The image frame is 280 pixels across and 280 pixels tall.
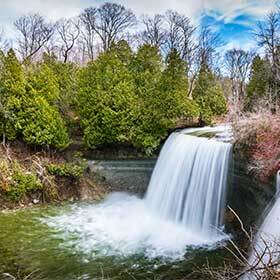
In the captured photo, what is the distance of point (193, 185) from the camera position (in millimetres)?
11219

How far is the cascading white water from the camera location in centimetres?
936

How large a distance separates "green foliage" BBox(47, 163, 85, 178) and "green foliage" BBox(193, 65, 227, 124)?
535cm

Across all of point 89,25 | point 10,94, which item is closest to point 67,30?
point 89,25

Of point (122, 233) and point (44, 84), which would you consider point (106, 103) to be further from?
point (122, 233)

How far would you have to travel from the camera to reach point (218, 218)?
10.5m

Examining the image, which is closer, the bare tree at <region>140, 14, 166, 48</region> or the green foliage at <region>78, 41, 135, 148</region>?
the green foliage at <region>78, 41, 135, 148</region>

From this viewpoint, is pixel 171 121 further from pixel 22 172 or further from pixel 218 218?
pixel 22 172

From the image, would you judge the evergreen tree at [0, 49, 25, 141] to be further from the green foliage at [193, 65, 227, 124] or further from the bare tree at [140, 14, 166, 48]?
the bare tree at [140, 14, 166, 48]

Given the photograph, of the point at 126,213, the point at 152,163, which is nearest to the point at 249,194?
the point at 126,213

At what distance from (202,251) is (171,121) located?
19.4 feet

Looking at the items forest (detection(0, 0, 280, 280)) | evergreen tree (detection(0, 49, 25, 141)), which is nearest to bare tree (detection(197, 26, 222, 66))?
forest (detection(0, 0, 280, 280))

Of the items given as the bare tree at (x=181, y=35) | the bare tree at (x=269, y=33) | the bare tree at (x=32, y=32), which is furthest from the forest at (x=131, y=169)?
the bare tree at (x=32, y=32)

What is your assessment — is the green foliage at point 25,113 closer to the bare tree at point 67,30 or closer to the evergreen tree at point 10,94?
the evergreen tree at point 10,94

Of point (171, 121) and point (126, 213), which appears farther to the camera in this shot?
point (171, 121)
